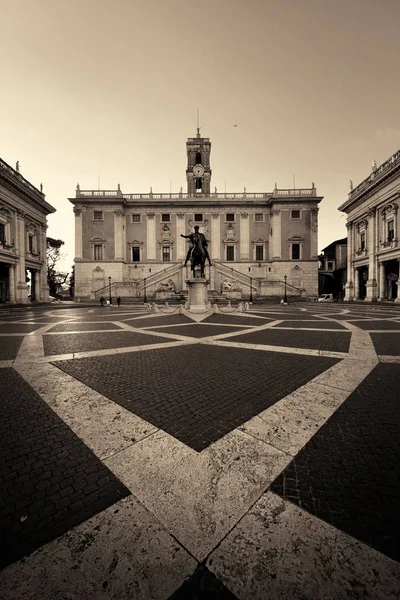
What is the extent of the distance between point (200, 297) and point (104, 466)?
578 inches

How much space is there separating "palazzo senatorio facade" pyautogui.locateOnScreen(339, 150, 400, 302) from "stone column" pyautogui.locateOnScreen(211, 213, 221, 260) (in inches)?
716

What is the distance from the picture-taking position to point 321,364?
5.18m

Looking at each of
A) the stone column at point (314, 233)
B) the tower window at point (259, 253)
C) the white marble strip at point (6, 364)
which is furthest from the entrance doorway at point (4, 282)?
the stone column at point (314, 233)

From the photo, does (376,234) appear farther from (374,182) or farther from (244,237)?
(244,237)

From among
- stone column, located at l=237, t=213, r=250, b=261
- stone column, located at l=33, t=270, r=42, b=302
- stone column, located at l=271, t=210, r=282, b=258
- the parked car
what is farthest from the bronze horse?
the parked car

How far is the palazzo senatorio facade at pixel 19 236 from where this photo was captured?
26.2 m

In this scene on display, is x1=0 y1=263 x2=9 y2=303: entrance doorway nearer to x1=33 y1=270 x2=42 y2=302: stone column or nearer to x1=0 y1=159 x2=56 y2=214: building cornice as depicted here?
x1=33 y1=270 x2=42 y2=302: stone column

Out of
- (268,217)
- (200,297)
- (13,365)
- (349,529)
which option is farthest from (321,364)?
(268,217)

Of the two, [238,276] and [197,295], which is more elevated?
[238,276]

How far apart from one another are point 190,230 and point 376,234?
25455 mm

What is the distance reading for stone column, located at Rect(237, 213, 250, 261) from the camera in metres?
40.2

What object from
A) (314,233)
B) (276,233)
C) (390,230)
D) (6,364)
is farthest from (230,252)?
(6,364)

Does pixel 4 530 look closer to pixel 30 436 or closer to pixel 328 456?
pixel 30 436

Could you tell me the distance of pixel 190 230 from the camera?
40594mm
